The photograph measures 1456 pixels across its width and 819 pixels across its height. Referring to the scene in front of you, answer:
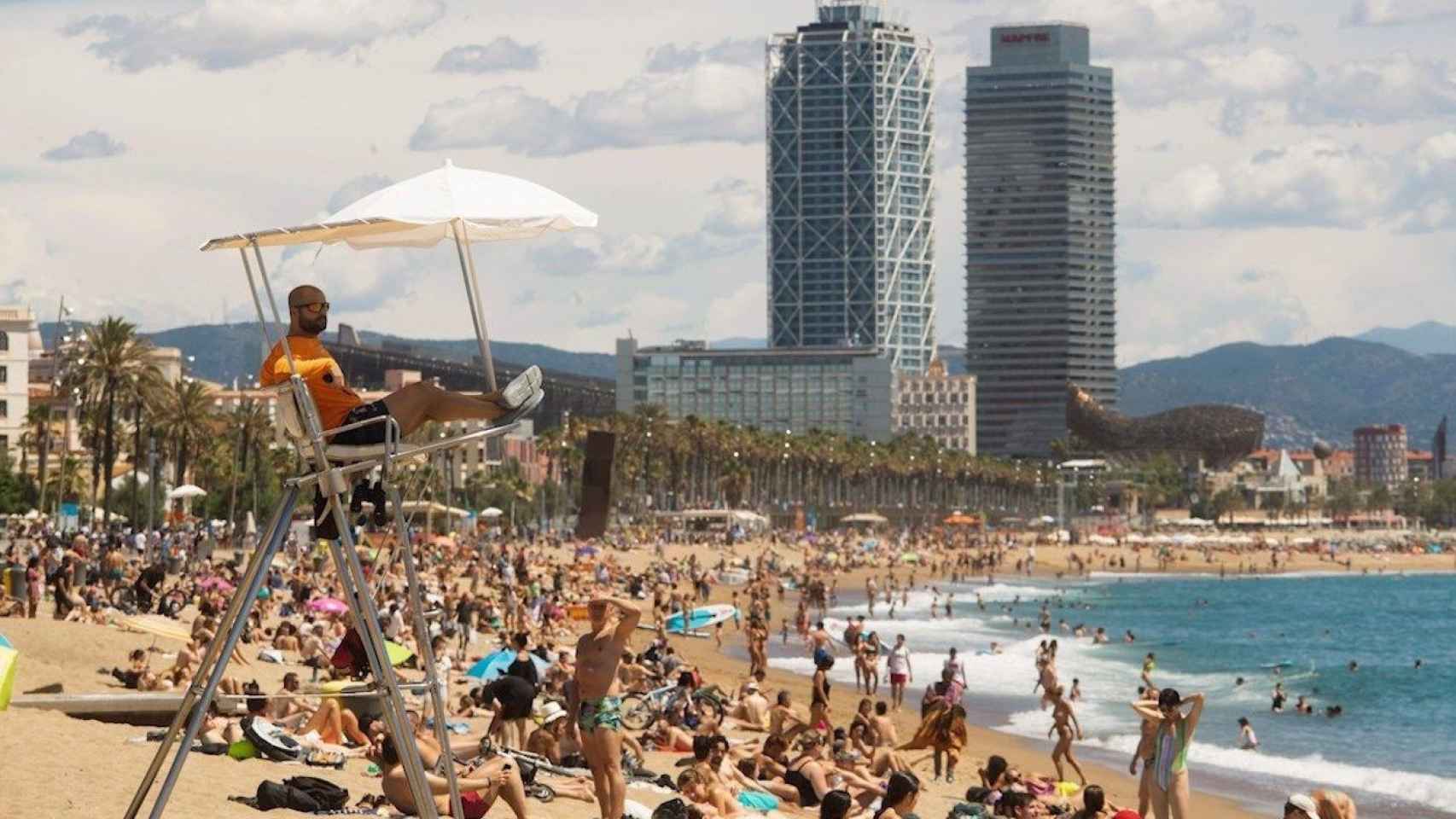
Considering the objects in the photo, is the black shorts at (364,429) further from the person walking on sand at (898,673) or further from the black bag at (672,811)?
the person walking on sand at (898,673)

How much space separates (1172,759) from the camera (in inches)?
628

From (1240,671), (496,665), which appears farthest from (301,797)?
(1240,671)

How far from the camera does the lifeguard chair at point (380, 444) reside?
27.2 feet

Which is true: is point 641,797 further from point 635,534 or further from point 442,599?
point 635,534

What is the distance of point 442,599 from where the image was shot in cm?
3862

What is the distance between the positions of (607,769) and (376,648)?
3.88 meters

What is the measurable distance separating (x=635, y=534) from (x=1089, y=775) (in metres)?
76.8

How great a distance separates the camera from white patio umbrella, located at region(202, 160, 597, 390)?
27.6 ft

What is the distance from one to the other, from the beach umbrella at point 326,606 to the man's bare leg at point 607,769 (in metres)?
23.5

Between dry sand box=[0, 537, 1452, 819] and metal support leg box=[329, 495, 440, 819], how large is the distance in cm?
421

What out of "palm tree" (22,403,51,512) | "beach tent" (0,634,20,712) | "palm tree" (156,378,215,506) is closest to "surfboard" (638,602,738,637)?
"palm tree" (22,403,51,512)

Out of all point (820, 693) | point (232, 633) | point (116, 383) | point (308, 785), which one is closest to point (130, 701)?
point (232, 633)

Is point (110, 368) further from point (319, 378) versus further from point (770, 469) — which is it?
point (770, 469)

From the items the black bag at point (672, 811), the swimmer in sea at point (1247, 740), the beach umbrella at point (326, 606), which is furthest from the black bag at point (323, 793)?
the beach umbrella at point (326, 606)
